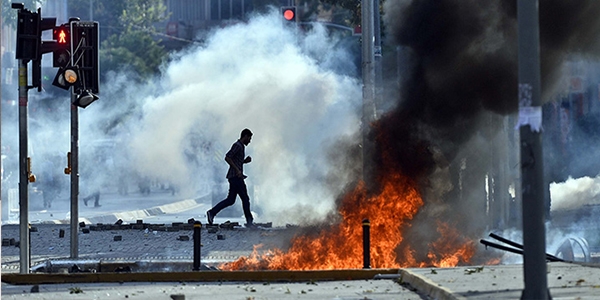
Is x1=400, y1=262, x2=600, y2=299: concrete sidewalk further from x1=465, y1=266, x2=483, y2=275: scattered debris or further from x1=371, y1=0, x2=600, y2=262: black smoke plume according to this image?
x1=371, y1=0, x2=600, y2=262: black smoke plume

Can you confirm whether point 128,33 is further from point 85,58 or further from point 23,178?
point 23,178

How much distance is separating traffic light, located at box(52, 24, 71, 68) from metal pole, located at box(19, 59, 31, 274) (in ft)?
3.50

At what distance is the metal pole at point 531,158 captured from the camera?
771cm

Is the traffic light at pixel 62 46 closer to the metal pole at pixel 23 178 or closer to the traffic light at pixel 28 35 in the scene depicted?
the traffic light at pixel 28 35

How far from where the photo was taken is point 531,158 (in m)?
7.77

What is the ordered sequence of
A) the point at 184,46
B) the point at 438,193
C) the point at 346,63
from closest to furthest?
the point at 438,193 < the point at 346,63 < the point at 184,46

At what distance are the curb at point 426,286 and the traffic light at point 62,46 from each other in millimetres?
4810

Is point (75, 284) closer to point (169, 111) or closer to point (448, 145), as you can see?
point (448, 145)

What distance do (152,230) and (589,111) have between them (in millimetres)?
11943

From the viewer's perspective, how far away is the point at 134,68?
182 feet

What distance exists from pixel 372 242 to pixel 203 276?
104 inches

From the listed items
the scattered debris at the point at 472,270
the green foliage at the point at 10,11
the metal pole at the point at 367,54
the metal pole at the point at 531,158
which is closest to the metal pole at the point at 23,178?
the scattered debris at the point at 472,270

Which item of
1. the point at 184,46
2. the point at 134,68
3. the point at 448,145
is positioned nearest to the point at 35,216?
the point at 448,145

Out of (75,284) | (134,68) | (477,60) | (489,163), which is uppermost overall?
(134,68)
